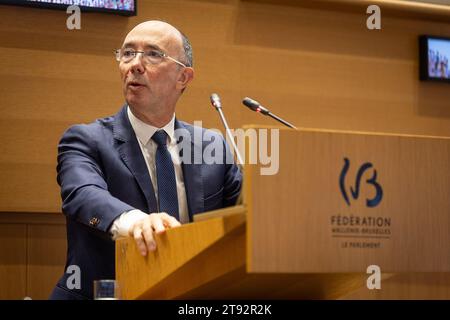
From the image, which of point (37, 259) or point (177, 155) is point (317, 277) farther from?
point (37, 259)

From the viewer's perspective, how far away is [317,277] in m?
1.99

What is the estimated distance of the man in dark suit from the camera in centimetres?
272

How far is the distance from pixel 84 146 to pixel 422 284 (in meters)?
2.48

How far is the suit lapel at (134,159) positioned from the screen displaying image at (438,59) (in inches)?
95.4

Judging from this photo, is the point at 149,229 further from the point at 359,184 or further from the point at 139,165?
the point at 139,165

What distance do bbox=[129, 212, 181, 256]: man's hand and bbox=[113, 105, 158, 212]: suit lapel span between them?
23.1 inches

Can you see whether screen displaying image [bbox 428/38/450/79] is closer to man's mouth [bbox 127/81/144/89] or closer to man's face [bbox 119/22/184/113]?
man's face [bbox 119/22/184/113]

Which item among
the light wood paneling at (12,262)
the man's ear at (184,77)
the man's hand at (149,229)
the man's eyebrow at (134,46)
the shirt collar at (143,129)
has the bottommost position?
the light wood paneling at (12,262)

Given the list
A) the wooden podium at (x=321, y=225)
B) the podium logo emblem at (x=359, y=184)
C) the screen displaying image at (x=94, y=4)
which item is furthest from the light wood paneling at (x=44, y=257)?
the podium logo emblem at (x=359, y=184)

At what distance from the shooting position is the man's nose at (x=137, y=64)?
3.08m

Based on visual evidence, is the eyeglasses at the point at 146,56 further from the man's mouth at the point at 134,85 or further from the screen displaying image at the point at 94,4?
the screen displaying image at the point at 94,4

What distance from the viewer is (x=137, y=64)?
308 centimetres

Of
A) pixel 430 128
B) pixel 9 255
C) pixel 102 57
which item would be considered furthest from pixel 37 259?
pixel 430 128
